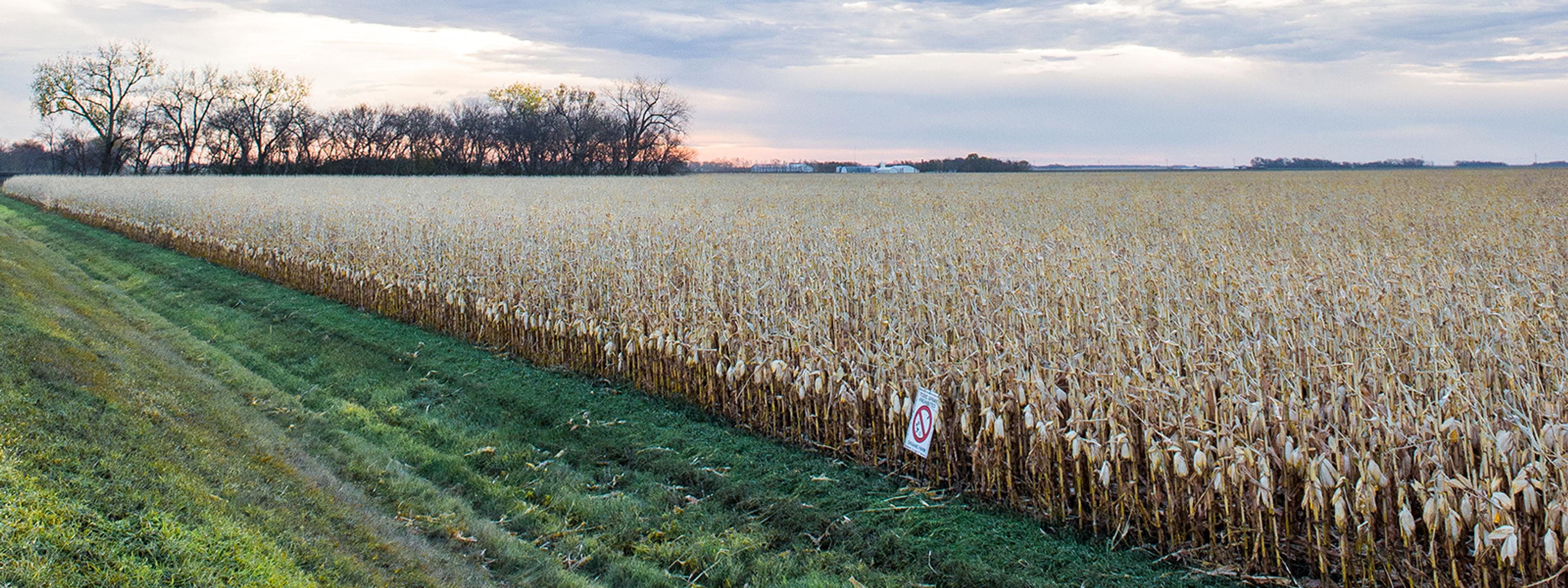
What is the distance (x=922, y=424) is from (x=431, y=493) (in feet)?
10.8

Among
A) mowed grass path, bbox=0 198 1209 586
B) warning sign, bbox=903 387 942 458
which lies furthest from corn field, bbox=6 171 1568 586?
mowed grass path, bbox=0 198 1209 586

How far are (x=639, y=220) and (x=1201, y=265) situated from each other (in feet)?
29.8

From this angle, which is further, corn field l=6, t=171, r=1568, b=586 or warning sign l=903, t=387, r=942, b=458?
warning sign l=903, t=387, r=942, b=458

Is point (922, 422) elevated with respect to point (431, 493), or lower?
elevated

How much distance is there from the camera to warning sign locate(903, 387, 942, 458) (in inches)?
223

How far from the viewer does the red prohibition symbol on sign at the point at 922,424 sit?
5727 mm

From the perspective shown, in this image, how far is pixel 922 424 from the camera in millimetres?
5805

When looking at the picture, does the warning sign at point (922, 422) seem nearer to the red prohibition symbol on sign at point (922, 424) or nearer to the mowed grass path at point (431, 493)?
the red prohibition symbol on sign at point (922, 424)

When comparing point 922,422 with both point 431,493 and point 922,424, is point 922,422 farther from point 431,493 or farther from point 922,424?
point 431,493

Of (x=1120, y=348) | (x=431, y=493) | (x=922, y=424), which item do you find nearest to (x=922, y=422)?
(x=922, y=424)

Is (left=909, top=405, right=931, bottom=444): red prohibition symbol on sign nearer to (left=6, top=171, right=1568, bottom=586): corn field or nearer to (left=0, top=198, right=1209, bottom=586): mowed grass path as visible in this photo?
(left=6, top=171, right=1568, bottom=586): corn field

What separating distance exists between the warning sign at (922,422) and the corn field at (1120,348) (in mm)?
167

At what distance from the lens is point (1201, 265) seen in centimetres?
958

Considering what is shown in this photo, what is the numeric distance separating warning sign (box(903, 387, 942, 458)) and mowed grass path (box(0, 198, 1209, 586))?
0.31 m
